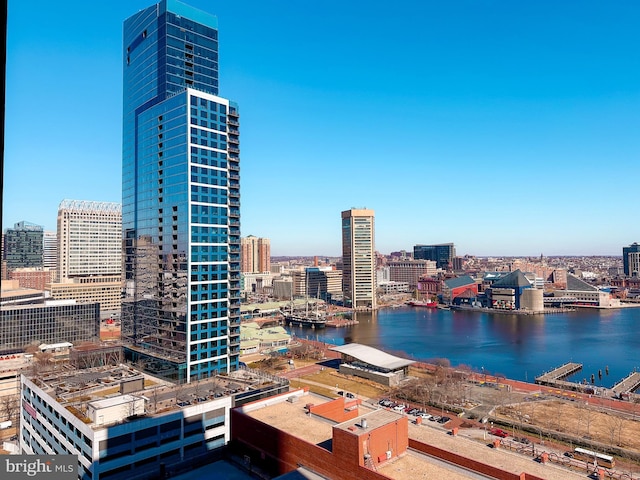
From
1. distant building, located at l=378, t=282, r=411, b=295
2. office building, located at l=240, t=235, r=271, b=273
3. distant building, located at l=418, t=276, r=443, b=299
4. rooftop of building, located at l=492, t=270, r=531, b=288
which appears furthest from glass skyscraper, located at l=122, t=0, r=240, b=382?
office building, located at l=240, t=235, r=271, b=273

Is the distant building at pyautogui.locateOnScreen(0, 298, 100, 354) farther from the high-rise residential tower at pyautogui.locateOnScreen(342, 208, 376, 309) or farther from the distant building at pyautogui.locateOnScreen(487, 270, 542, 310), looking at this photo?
the distant building at pyautogui.locateOnScreen(487, 270, 542, 310)

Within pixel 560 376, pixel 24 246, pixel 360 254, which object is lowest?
pixel 560 376

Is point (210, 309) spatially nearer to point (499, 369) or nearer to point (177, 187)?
point (177, 187)

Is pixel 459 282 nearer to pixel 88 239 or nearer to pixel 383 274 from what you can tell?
pixel 383 274

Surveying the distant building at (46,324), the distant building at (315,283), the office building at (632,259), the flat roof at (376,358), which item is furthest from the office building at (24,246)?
the office building at (632,259)

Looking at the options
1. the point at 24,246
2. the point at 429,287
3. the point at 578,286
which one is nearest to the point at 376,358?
the point at 578,286

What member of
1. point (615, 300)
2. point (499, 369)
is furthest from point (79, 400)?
point (615, 300)
